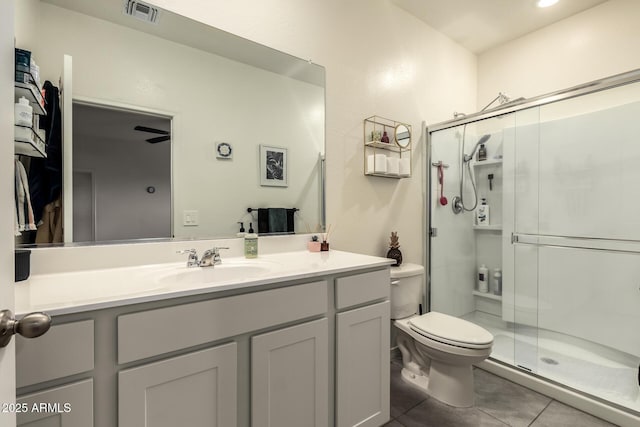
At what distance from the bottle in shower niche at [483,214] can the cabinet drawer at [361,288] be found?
5.01 ft

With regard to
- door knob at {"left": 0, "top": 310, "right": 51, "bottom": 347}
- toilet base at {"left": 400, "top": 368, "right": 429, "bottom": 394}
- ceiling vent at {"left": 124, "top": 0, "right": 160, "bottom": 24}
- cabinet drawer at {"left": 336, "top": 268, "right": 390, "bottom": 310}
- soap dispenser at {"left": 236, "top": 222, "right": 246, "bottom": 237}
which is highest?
ceiling vent at {"left": 124, "top": 0, "right": 160, "bottom": 24}

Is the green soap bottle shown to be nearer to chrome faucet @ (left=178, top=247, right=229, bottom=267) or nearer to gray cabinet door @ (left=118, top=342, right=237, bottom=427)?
chrome faucet @ (left=178, top=247, right=229, bottom=267)

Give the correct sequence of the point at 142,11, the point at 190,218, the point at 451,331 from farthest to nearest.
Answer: the point at 451,331 < the point at 190,218 < the point at 142,11

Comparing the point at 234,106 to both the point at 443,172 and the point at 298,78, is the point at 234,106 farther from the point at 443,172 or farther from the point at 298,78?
the point at 443,172

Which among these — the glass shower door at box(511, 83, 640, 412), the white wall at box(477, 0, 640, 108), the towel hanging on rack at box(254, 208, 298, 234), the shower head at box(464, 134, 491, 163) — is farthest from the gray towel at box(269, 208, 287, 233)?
the white wall at box(477, 0, 640, 108)

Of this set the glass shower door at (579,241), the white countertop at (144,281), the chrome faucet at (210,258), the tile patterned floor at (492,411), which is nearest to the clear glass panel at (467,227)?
the glass shower door at (579,241)

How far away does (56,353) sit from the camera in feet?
2.46

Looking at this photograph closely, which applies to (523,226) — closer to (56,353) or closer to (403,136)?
(403,136)

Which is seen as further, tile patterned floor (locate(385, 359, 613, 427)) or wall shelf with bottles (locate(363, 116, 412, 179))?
wall shelf with bottles (locate(363, 116, 412, 179))

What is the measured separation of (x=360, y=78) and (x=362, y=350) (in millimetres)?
1716

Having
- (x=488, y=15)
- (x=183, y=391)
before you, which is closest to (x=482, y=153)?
(x=488, y=15)

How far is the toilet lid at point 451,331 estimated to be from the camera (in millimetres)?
1598

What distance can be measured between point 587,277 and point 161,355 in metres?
2.71

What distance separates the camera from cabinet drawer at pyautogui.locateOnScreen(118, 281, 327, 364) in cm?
85
